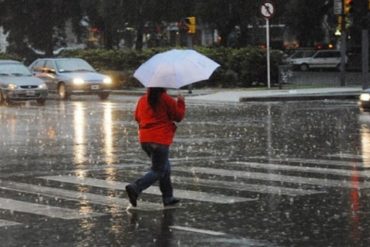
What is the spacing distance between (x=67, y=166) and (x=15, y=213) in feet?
13.6

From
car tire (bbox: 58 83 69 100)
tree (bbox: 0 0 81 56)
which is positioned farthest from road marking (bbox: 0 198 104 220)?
tree (bbox: 0 0 81 56)

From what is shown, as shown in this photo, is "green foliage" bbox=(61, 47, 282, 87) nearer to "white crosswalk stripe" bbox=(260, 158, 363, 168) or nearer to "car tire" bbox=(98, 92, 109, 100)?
"car tire" bbox=(98, 92, 109, 100)

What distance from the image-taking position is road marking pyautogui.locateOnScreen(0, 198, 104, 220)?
9516 millimetres

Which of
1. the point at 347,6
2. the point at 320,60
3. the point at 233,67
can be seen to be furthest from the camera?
the point at 320,60

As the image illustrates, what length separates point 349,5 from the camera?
1375 inches

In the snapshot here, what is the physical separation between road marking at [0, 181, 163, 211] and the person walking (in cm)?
35

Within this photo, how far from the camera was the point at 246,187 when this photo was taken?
11.4 metres

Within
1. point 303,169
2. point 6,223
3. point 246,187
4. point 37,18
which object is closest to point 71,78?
point 303,169

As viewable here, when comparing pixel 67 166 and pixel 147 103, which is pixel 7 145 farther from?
pixel 147 103

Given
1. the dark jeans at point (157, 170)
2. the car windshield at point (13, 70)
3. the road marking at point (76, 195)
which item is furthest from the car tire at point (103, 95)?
the dark jeans at point (157, 170)

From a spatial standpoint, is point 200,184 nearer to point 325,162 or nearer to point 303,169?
point 303,169

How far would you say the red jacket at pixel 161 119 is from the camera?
9.67 metres

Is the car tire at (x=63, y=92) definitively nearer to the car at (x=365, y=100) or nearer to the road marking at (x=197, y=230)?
the car at (x=365, y=100)

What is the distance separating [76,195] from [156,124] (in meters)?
1.81
